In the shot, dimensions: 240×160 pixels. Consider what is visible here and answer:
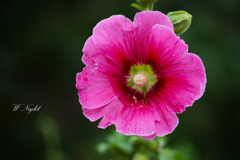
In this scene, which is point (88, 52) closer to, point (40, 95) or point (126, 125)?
point (126, 125)

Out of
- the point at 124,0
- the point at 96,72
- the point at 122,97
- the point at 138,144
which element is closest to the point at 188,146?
the point at 138,144

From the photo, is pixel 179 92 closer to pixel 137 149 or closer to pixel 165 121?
pixel 165 121

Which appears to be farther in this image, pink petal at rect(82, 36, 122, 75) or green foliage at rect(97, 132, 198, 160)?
green foliage at rect(97, 132, 198, 160)

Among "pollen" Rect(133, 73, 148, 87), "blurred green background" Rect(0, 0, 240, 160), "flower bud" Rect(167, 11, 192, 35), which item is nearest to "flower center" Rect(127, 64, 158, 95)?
"pollen" Rect(133, 73, 148, 87)

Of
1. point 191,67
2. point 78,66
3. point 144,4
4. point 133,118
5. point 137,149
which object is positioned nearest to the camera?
point 191,67

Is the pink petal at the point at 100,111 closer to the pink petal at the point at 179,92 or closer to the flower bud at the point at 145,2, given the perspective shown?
the pink petal at the point at 179,92

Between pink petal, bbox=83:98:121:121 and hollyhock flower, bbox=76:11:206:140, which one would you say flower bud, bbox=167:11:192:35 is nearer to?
hollyhock flower, bbox=76:11:206:140

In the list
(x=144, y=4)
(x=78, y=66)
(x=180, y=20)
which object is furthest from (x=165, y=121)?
(x=78, y=66)
